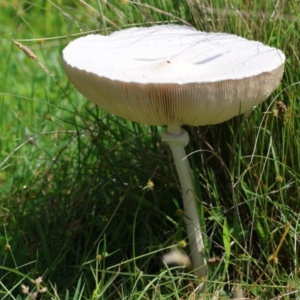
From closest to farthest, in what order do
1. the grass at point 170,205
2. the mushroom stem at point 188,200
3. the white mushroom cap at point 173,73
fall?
the white mushroom cap at point 173,73
the mushroom stem at point 188,200
the grass at point 170,205

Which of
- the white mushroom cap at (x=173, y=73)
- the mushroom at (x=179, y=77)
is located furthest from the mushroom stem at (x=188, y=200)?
the white mushroom cap at (x=173, y=73)

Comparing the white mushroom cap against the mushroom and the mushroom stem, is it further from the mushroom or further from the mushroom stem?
the mushroom stem

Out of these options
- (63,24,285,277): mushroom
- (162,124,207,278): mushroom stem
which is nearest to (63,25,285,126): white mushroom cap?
(63,24,285,277): mushroom

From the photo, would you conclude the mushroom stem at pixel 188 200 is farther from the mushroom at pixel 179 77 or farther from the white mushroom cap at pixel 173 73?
the white mushroom cap at pixel 173 73

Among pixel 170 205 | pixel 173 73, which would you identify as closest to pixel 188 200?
pixel 170 205

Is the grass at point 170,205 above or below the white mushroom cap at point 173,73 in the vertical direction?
below

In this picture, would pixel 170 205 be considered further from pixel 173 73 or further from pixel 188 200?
pixel 173 73
